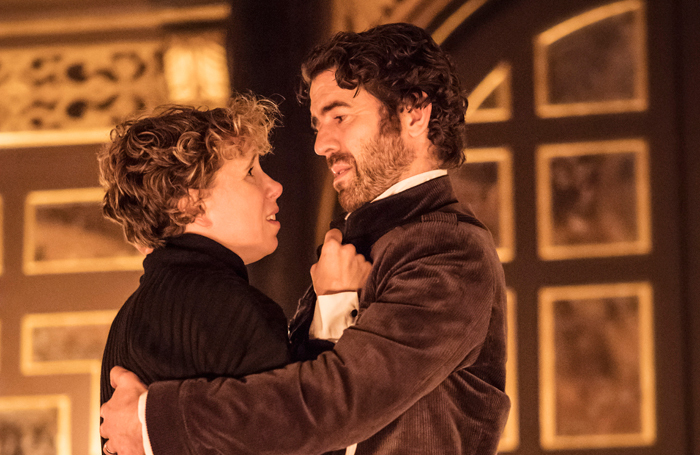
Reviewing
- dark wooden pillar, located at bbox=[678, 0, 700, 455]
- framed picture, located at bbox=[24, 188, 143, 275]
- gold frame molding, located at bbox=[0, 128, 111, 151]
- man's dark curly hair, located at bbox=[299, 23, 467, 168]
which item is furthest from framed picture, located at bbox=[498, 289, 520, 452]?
gold frame molding, located at bbox=[0, 128, 111, 151]

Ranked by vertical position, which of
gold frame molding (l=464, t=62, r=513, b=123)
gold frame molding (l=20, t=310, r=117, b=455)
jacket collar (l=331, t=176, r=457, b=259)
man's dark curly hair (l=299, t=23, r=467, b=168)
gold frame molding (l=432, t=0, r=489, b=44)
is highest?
gold frame molding (l=432, t=0, r=489, b=44)

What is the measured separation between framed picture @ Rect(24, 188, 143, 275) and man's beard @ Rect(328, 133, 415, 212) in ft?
4.40

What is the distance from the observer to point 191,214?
4.67 feet

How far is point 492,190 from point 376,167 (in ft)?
3.81

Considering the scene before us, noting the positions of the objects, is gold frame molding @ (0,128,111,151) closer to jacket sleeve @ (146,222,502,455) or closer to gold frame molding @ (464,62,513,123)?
gold frame molding @ (464,62,513,123)

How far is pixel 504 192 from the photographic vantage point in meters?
2.57

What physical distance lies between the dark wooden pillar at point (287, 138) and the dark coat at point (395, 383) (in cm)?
103

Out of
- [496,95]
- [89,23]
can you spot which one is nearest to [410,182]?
[496,95]

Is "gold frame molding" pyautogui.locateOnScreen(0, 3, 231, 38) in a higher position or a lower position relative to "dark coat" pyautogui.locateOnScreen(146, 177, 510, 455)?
higher

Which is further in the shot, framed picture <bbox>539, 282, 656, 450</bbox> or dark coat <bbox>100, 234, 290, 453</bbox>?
framed picture <bbox>539, 282, 656, 450</bbox>

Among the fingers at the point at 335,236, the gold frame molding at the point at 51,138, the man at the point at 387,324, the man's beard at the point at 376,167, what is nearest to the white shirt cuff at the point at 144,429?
the man at the point at 387,324

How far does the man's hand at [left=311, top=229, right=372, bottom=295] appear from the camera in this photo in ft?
4.60

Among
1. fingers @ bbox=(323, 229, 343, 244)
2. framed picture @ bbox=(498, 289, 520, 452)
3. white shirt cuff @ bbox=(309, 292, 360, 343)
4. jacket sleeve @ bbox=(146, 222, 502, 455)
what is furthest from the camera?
framed picture @ bbox=(498, 289, 520, 452)

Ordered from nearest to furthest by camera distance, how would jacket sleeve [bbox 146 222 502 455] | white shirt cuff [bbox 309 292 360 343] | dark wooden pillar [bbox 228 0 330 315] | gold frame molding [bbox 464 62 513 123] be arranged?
jacket sleeve [bbox 146 222 502 455] < white shirt cuff [bbox 309 292 360 343] < dark wooden pillar [bbox 228 0 330 315] < gold frame molding [bbox 464 62 513 123]
